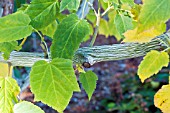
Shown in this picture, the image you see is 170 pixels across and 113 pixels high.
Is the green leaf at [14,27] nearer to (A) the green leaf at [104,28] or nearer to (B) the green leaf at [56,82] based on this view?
(B) the green leaf at [56,82]

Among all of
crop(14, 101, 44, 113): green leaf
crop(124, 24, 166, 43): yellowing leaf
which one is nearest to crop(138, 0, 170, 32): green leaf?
crop(124, 24, 166, 43): yellowing leaf

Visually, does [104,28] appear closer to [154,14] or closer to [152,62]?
[152,62]

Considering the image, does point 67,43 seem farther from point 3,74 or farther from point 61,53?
point 3,74

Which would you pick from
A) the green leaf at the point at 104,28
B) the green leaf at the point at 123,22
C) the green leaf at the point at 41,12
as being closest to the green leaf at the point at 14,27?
the green leaf at the point at 41,12

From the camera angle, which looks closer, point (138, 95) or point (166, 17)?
point (166, 17)

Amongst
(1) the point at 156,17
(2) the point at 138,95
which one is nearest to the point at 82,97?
(2) the point at 138,95

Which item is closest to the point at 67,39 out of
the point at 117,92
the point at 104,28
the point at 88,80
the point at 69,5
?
the point at 69,5
